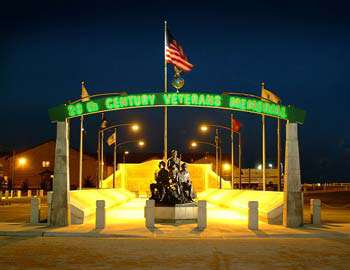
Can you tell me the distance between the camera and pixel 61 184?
21312 mm

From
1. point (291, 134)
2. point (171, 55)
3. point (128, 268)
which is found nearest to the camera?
point (128, 268)

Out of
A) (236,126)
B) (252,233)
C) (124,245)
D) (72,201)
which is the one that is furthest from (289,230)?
(236,126)

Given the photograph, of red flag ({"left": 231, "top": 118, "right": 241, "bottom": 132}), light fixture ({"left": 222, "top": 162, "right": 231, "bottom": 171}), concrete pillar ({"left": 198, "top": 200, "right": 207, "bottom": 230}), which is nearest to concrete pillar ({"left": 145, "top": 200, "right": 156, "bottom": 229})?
concrete pillar ({"left": 198, "top": 200, "right": 207, "bottom": 230})

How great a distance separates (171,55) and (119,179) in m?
48.7

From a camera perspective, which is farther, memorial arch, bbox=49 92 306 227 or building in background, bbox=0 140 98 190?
building in background, bbox=0 140 98 190

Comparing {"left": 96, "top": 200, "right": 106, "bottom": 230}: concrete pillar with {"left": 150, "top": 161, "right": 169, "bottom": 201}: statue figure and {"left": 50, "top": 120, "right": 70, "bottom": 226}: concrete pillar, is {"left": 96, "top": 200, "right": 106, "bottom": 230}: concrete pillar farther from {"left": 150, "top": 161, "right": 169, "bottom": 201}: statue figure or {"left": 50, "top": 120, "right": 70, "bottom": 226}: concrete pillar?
{"left": 150, "top": 161, "right": 169, "bottom": 201}: statue figure

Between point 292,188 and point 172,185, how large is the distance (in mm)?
6061

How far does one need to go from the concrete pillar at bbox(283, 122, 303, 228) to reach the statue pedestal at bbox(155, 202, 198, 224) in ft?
14.9

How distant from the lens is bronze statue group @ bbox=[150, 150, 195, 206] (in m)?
25.0

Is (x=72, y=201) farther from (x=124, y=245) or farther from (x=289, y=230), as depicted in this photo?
(x=289, y=230)

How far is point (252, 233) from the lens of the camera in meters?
19.0

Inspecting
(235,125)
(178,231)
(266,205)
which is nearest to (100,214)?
(178,231)

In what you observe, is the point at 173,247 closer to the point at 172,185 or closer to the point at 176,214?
the point at 176,214

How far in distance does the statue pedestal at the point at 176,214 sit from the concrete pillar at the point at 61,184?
4477 mm
